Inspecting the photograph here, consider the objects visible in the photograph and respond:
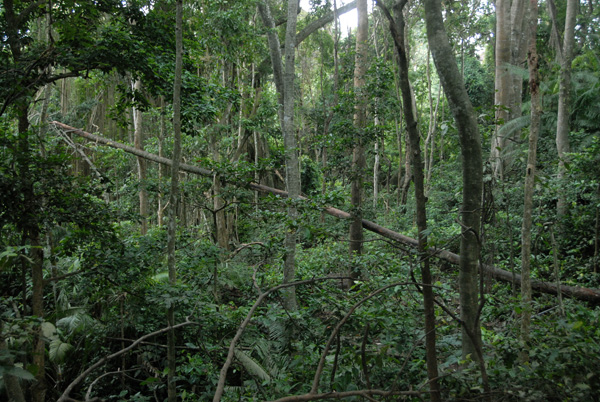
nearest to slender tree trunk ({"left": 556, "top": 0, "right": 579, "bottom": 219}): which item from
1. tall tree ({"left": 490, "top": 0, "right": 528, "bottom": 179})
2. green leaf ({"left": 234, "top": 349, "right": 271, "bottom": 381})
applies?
tall tree ({"left": 490, "top": 0, "right": 528, "bottom": 179})

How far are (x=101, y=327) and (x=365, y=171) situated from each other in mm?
5559

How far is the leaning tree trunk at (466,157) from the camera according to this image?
2.97 m

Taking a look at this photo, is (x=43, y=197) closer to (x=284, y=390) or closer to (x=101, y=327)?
(x=101, y=327)

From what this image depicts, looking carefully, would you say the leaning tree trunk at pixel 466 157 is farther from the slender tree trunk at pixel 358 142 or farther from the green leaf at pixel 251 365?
the slender tree trunk at pixel 358 142

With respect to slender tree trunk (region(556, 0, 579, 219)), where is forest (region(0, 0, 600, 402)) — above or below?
below

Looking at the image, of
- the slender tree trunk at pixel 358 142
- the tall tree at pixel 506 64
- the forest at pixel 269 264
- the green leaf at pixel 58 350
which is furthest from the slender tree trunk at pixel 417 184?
the tall tree at pixel 506 64

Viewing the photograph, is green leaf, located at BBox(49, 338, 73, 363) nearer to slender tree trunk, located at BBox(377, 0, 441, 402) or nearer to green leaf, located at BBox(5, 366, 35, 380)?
green leaf, located at BBox(5, 366, 35, 380)

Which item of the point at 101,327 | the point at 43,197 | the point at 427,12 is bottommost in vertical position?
the point at 101,327

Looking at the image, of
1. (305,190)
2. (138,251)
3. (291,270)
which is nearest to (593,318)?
(291,270)

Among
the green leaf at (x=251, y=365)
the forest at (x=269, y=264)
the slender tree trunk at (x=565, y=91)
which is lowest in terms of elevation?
the green leaf at (x=251, y=365)

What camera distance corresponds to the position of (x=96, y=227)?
426 centimetres

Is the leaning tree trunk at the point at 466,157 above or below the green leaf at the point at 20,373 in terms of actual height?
above

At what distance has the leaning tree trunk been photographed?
2.97 m

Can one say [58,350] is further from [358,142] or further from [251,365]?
[358,142]
